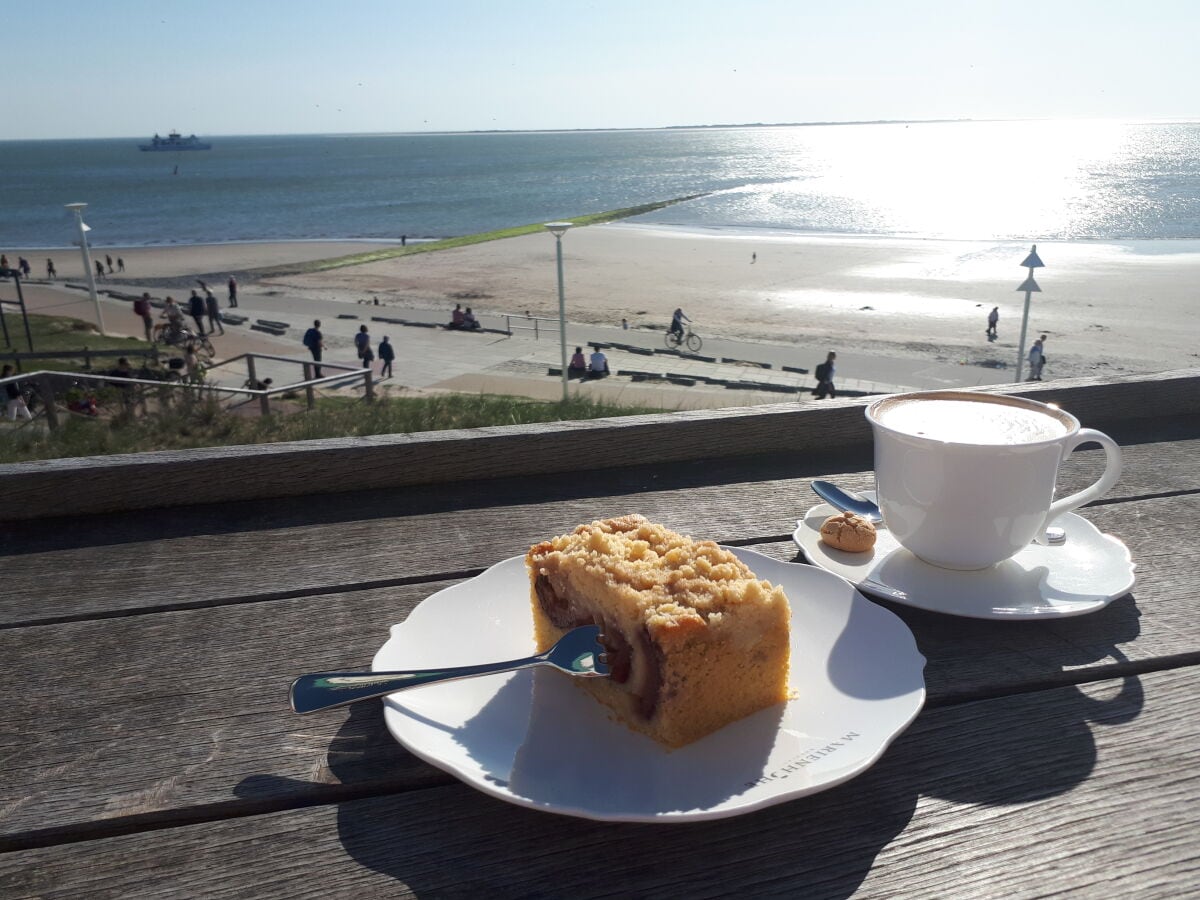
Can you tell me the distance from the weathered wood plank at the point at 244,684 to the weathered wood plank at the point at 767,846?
0.06m

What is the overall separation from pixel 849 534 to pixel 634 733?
63 cm

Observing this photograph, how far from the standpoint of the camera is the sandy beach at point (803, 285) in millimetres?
25938

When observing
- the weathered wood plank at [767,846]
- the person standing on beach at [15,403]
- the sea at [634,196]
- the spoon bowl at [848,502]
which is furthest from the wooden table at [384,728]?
the sea at [634,196]

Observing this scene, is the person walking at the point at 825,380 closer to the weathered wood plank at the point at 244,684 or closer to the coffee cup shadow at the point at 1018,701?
the weathered wood plank at the point at 244,684

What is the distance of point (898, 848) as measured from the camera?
0.92 m

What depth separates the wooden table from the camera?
0.90 meters

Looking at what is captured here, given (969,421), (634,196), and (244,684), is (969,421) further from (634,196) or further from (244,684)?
(634,196)

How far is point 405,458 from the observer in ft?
6.89

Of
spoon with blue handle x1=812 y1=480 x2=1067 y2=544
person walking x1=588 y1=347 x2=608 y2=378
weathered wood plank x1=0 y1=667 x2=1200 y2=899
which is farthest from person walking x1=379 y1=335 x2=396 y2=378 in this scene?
weathered wood plank x1=0 y1=667 x2=1200 y2=899

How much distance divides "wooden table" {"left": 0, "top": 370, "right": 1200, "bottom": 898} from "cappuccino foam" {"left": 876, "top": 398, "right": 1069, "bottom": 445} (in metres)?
0.29

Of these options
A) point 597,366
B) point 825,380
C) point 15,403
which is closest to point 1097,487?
point 15,403

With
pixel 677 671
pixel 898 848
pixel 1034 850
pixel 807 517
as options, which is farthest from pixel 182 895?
pixel 807 517

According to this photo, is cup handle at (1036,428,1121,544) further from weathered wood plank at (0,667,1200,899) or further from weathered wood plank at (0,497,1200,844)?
weathered wood plank at (0,667,1200,899)

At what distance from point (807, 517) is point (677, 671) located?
66 cm
